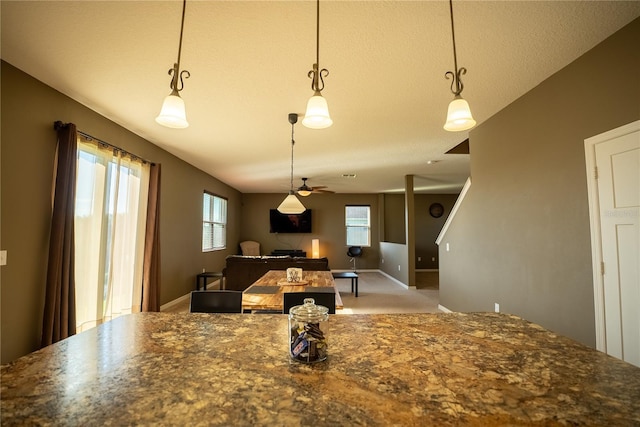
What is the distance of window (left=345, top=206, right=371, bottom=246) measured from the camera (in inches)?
366

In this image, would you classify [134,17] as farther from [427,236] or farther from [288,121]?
[427,236]

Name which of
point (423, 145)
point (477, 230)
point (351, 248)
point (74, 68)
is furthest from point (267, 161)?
point (351, 248)

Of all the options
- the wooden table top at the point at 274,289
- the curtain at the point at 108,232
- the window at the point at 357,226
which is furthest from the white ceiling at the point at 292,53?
the window at the point at 357,226

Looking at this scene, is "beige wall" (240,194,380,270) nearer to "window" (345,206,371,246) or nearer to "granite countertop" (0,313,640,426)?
"window" (345,206,371,246)

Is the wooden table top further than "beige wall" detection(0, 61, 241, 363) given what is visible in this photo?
No

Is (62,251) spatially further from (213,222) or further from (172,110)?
(213,222)

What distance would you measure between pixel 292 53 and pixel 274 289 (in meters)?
1.96

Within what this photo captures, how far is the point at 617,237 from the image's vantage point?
198 cm

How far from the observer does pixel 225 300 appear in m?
2.01

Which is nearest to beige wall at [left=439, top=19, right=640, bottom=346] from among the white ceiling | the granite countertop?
the white ceiling

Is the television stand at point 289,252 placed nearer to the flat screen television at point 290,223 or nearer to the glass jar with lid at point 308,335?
the flat screen television at point 290,223

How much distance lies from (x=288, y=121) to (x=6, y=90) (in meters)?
2.37

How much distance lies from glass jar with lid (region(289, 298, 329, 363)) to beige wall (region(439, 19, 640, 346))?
2.33 m

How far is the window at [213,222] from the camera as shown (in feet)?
21.5
